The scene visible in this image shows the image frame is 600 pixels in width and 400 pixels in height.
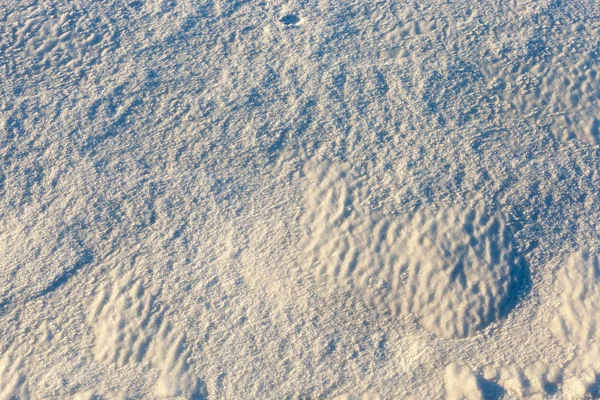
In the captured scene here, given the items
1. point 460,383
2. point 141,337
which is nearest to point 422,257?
point 460,383

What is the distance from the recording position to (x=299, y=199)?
2791mm

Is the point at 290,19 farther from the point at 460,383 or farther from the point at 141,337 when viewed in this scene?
the point at 460,383

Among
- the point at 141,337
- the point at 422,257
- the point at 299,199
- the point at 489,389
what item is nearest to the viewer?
the point at 489,389

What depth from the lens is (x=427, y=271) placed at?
2617 mm

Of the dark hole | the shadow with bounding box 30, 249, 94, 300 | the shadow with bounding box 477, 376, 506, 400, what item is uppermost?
the dark hole

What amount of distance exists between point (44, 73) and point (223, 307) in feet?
5.32

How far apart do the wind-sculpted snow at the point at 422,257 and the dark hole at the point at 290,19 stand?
3.49 ft

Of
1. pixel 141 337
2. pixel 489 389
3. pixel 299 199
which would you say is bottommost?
pixel 489 389

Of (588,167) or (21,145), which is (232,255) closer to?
(21,145)

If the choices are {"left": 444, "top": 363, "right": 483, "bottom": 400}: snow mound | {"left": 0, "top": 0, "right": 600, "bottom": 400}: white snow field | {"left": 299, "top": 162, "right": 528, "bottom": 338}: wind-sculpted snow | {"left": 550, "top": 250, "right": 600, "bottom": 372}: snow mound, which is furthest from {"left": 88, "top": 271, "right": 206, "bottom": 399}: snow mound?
{"left": 550, "top": 250, "right": 600, "bottom": 372}: snow mound

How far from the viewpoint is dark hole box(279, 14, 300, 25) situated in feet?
10.8

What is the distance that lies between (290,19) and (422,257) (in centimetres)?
155

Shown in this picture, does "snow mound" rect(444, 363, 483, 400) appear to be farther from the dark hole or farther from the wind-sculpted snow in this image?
the dark hole

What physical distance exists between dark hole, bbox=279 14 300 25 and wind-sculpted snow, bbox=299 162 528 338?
1063 millimetres
